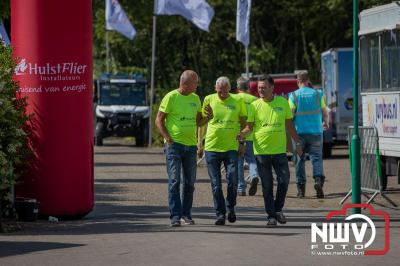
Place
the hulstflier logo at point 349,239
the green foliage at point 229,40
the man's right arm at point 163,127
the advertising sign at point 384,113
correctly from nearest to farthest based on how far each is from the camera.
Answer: the hulstflier logo at point 349,239 < the man's right arm at point 163,127 < the advertising sign at point 384,113 < the green foliage at point 229,40

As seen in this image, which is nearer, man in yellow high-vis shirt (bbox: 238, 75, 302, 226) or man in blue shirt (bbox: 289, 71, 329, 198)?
man in yellow high-vis shirt (bbox: 238, 75, 302, 226)

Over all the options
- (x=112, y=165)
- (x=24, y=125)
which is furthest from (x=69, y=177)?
(x=112, y=165)

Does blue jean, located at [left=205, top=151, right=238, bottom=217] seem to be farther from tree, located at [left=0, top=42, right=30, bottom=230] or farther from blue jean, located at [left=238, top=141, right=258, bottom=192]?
blue jean, located at [left=238, top=141, right=258, bottom=192]

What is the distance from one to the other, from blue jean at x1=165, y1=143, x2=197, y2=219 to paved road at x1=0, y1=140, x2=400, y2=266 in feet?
1.10

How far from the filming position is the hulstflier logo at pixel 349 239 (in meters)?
12.5

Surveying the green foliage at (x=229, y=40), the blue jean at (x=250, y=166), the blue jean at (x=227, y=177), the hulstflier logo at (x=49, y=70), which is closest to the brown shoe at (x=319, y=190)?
the blue jean at (x=250, y=166)

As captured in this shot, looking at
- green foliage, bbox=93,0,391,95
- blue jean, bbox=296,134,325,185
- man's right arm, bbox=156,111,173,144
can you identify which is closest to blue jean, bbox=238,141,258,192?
blue jean, bbox=296,134,325,185

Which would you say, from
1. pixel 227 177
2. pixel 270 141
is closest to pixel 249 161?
pixel 227 177

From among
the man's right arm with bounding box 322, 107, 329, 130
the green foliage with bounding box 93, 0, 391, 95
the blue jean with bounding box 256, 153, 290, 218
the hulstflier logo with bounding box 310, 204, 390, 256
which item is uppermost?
the green foliage with bounding box 93, 0, 391, 95

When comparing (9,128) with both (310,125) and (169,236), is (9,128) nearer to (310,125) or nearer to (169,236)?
(169,236)

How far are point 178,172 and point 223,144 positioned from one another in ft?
2.27

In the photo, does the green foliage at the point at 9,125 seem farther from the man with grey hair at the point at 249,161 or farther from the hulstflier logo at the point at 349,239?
the man with grey hair at the point at 249,161

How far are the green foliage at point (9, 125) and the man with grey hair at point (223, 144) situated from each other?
7.63 feet

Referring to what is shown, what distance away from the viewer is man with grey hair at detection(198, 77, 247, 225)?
612 inches
